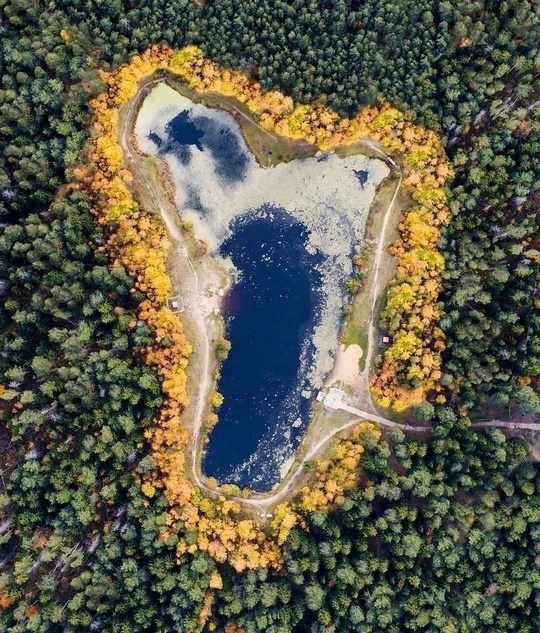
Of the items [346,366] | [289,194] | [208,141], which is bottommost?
[346,366]

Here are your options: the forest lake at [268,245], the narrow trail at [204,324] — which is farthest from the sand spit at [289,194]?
the narrow trail at [204,324]

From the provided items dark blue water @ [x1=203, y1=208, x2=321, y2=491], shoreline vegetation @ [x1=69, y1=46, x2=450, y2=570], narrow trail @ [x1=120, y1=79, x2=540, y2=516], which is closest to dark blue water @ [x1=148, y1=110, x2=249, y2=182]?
narrow trail @ [x1=120, y1=79, x2=540, y2=516]

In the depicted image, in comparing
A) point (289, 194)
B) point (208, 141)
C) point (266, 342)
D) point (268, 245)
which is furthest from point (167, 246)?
point (266, 342)

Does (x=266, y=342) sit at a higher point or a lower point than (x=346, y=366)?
higher

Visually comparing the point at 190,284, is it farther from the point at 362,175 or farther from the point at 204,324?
the point at 362,175

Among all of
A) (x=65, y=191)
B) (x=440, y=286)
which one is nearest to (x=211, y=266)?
(x=65, y=191)

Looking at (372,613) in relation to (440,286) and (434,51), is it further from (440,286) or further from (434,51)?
(434,51)

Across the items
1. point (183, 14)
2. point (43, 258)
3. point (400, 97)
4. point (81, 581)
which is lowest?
point (81, 581)
